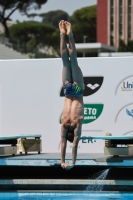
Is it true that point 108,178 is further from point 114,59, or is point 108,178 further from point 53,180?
point 114,59

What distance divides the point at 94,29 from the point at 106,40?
13.5ft

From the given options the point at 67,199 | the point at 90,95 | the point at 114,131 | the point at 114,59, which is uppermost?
the point at 114,59

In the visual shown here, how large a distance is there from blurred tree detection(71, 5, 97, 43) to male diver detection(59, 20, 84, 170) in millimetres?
70414

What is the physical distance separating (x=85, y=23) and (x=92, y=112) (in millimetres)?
74526

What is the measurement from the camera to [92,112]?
9.77m

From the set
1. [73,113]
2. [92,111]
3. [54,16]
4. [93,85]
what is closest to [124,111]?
[92,111]

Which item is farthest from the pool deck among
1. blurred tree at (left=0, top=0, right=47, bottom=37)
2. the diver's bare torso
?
blurred tree at (left=0, top=0, right=47, bottom=37)

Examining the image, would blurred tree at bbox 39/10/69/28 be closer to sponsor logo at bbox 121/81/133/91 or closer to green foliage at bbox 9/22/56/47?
green foliage at bbox 9/22/56/47

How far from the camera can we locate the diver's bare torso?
7820 mm

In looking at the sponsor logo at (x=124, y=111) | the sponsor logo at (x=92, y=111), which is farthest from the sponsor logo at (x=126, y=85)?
the sponsor logo at (x=92, y=111)

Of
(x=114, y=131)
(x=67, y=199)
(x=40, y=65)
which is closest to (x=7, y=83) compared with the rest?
(x=40, y=65)

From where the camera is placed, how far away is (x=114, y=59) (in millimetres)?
9711

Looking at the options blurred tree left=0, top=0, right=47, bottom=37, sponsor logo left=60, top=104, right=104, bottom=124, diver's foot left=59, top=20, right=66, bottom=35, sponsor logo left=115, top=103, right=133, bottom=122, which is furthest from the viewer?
blurred tree left=0, top=0, right=47, bottom=37

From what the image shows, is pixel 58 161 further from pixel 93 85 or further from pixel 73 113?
pixel 93 85
